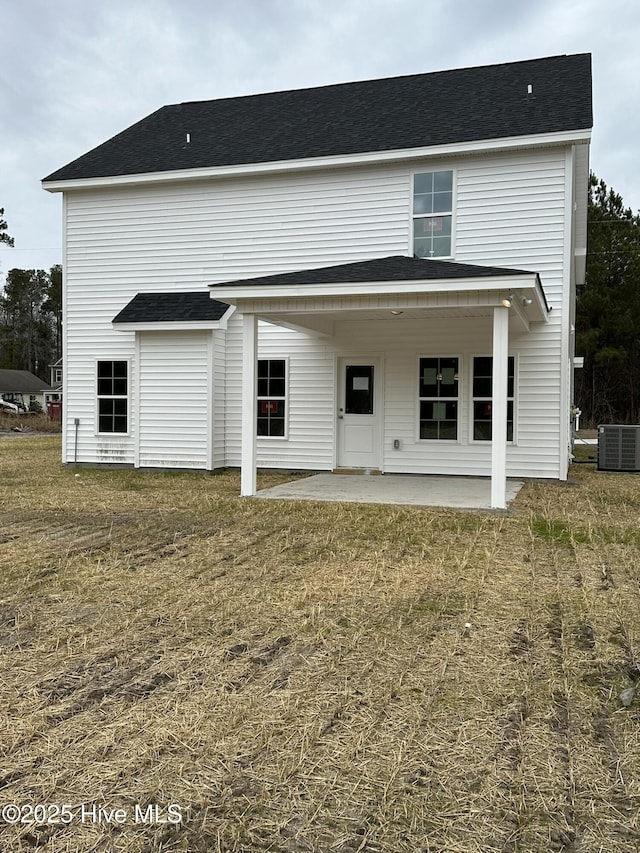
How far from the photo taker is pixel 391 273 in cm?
892

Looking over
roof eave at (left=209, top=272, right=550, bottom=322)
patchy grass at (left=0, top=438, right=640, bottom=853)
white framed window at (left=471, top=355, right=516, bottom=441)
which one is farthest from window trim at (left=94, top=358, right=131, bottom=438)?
patchy grass at (left=0, top=438, right=640, bottom=853)

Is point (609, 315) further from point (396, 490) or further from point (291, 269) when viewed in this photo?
point (396, 490)

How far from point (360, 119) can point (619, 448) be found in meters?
7.89

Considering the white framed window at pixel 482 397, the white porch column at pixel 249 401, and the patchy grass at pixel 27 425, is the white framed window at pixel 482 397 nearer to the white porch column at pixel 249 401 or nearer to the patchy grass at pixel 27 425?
the white porch column at pixel 249 401

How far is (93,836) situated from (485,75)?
14.3 metres

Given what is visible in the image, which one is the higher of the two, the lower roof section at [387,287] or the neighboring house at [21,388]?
the lower roof section at [387,287]

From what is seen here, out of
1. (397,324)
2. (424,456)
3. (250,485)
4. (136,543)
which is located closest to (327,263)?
(397,324)

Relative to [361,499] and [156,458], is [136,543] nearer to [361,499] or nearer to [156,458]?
[361,499]

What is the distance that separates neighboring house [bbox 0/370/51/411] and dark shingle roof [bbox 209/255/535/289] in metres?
39.9

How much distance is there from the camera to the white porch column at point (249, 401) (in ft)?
31.6

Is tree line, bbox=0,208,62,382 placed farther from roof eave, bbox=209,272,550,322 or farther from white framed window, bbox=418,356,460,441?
roof eave, bbox=209,272,550,322

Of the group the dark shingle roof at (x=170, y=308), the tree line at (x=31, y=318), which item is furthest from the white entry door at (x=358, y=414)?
the tree line at (x=31, y=318)

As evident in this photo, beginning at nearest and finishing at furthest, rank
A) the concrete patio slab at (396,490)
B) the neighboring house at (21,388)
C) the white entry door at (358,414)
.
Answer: the concrete patio slab at (396,490) < the white entry door at (358,414) < the neighboring house at (21,388)

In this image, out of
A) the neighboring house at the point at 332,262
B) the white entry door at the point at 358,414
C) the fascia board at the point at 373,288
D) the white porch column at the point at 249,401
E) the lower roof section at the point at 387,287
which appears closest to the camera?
the fascia board at the point at 373,288
